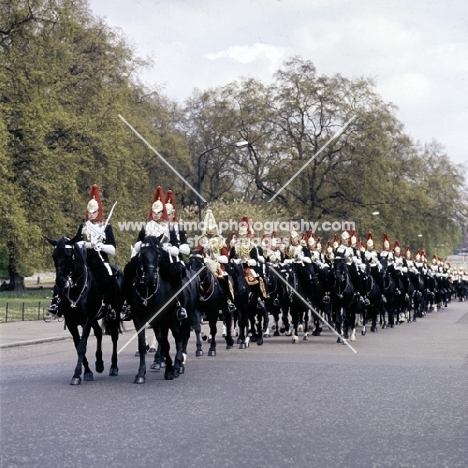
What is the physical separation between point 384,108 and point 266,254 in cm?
4033

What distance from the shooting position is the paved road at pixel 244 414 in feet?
26.7

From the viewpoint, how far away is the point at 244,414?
10.4 m

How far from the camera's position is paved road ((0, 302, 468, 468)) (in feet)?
26.7

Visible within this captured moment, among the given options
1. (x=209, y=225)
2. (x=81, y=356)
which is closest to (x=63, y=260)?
(x=81, y=356)

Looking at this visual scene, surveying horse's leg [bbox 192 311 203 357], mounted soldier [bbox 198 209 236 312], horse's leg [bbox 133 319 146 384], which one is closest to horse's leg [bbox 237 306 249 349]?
mounted soldier [bbox 198 209 236 312]

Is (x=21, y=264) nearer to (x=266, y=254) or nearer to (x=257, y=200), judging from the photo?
(x=266, y=254)

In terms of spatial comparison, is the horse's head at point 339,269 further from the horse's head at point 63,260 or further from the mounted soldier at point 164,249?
the horse's head at point 63,260

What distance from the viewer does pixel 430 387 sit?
13062 mm

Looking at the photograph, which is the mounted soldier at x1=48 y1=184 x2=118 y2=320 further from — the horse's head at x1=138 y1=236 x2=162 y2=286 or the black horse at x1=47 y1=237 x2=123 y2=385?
the horse's head at x1=138 y1=236 x2=162 y2=286

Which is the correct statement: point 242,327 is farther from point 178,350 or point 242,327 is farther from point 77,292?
point 77,292

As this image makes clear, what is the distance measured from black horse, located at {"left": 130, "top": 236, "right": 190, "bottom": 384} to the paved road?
0.35 m

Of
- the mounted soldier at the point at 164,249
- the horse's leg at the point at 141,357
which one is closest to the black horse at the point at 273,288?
the mounted soldier at the point at 164,249

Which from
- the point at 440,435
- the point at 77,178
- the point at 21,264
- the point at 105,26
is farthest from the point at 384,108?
the point at 440,435

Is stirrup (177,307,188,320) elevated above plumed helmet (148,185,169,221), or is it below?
below
